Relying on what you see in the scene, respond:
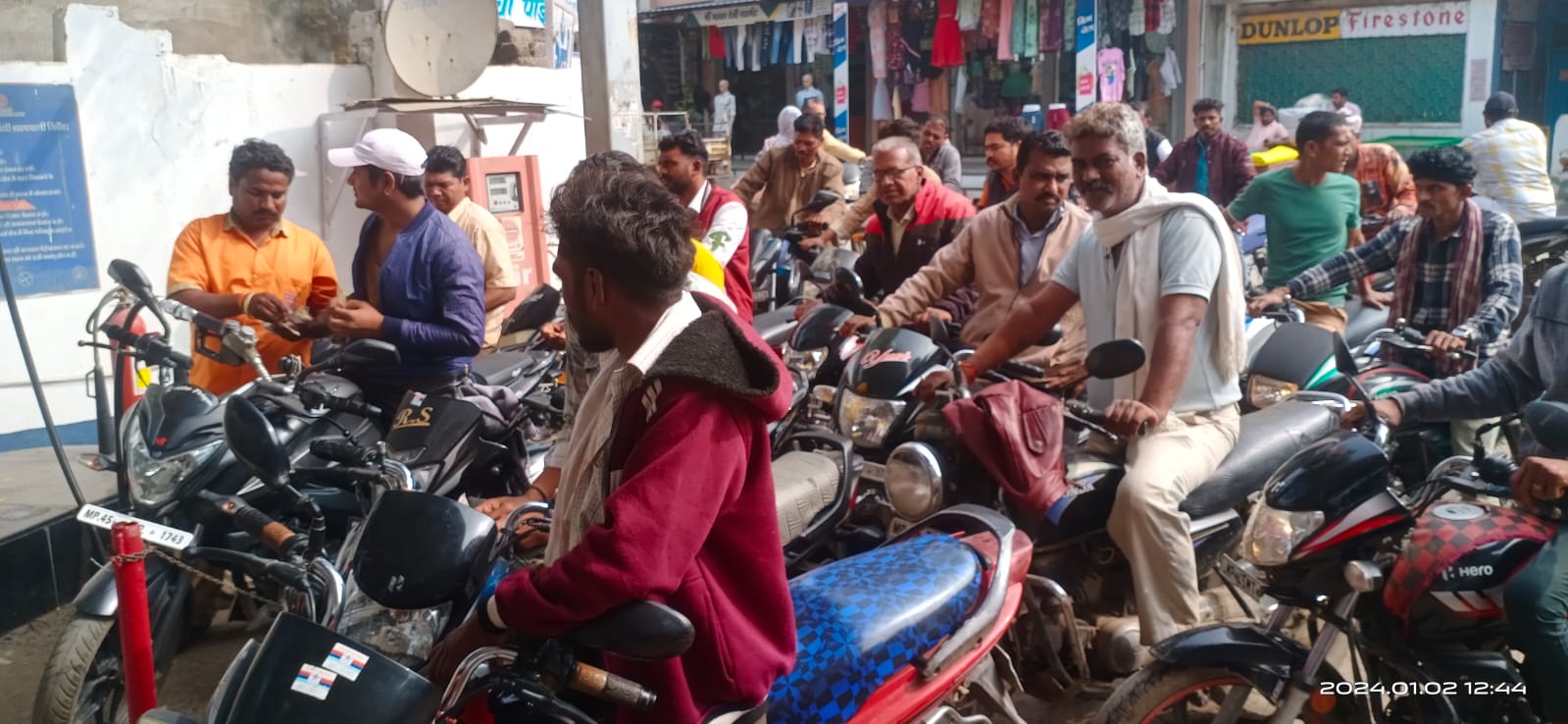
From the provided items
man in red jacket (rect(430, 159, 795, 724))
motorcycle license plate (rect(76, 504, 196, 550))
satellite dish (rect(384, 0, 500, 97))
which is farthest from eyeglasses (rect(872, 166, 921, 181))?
man in red jacket (rect(430, 159, 795, 724))

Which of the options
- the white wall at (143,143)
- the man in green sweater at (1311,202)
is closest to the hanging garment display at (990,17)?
the man in green sweater at (1311,202)

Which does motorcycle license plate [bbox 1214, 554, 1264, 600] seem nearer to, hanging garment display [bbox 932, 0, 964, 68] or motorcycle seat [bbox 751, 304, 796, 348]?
motorcycle seat [bbox 751, 304, 796, 348]

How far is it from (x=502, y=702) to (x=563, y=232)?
791 millimetres

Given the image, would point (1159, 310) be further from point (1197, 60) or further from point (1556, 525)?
point (1197, 60)

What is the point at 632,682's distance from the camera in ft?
6.43

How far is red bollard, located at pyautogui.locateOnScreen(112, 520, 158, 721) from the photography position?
8.86 feet

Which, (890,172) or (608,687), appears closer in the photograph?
(608,687)

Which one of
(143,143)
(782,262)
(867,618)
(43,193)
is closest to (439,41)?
(143,143)

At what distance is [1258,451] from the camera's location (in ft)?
12.4

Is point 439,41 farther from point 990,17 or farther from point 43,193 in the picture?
point 990,17

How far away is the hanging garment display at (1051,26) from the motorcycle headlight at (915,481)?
50.8 feet

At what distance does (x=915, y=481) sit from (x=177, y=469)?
2.08 meters

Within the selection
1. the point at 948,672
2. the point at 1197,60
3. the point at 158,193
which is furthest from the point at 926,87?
the point at 948,672

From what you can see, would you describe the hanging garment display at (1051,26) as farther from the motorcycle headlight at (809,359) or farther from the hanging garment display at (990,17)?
the motorcycle headlight at (809,359)
